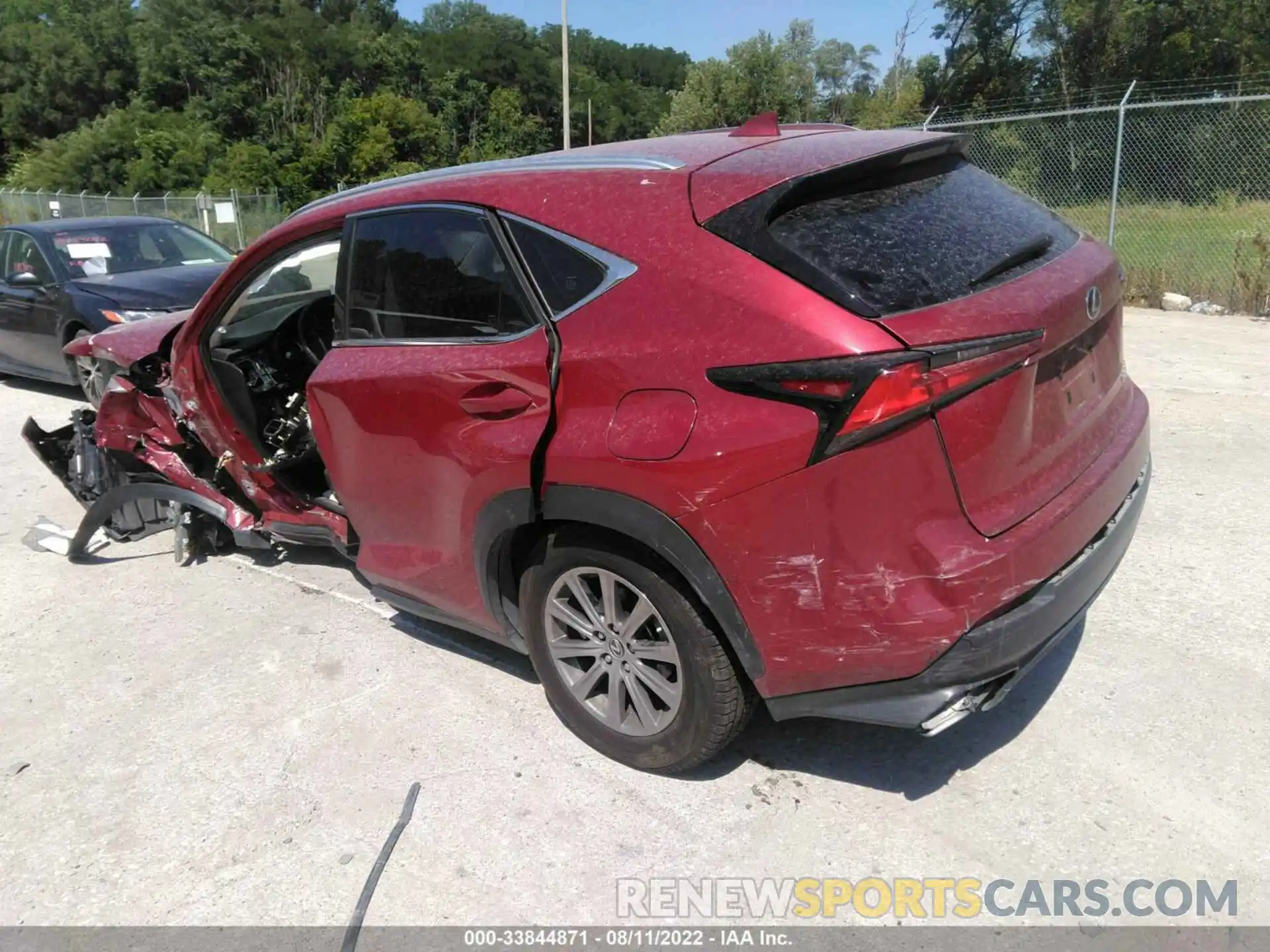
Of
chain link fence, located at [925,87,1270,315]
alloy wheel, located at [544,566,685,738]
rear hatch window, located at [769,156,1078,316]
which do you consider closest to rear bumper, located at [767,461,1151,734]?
alloy wheel, located at [544,566,685,738]

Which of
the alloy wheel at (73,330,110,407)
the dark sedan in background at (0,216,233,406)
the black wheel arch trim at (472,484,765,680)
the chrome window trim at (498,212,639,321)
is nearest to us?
the black wheel arch trim at (472,484,765,680)

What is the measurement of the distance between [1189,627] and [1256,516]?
1362 millimetres

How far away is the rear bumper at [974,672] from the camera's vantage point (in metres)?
2.32

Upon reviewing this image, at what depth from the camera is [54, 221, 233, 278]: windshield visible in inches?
331

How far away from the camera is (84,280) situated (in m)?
8.09

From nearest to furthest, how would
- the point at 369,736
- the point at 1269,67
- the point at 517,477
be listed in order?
the point at 517,477 → the point at 369,736 → the point at 1269,67

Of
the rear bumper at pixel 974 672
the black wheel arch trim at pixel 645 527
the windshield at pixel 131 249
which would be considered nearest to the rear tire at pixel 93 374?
the windshield at pixel 131 249

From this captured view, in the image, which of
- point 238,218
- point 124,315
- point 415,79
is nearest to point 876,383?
point 124,315

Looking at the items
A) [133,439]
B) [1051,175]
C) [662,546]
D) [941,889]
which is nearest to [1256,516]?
[941,889]

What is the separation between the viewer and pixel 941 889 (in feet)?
8.17

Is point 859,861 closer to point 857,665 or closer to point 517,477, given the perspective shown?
point 857,665

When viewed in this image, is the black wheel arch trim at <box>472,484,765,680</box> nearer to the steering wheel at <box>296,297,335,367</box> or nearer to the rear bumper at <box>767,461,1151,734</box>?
the rear bumper at <box>767,461,1151,734</box>

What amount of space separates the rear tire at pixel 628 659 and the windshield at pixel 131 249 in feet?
23.7

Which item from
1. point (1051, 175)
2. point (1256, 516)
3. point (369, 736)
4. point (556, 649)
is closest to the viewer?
point (556, 649)
